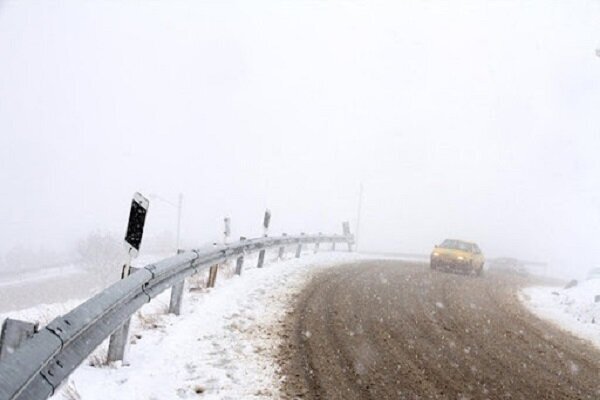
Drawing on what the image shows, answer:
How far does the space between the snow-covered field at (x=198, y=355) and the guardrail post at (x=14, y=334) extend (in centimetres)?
83

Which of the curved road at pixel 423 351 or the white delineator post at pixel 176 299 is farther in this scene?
the white delineator post at pixel 176 299

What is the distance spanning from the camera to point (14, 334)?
3.41 meters

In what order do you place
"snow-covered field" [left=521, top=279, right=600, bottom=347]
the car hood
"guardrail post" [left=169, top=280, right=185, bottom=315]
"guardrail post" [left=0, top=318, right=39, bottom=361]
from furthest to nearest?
the car hood
"snow-covered field" [left=521, top=279, right=600, bottom=347]
"guardrail post" [left=169, top=280, right=185, bottom=315]
"guardrail post" [left=0, top=318, right=39, bottom=361]

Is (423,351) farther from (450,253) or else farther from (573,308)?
(450,253)

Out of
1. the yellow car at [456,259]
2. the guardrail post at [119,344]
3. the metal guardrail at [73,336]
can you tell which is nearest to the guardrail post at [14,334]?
the metal guardrail at [73,336]

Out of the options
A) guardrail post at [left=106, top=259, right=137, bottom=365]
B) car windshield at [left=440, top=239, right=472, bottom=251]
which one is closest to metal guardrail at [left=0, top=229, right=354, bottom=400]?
guardrail post at [left=106, top=259, right=137, bottom=365]

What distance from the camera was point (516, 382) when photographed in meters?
5.64

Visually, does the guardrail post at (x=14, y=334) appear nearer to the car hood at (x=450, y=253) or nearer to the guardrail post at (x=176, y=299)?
the guardrail post at (x=176, y=299)

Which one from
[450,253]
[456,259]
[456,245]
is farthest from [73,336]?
[456,245]

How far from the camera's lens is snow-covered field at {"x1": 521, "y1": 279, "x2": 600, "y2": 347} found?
981 centimetres

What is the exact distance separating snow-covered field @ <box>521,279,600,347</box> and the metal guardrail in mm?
7568

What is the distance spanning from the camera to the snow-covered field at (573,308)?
981 cm

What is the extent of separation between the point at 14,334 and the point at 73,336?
0.46m

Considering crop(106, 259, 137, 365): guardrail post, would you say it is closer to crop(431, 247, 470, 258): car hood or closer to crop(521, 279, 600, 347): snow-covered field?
crop(521, 279, 600, 347): snow-covered field
